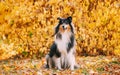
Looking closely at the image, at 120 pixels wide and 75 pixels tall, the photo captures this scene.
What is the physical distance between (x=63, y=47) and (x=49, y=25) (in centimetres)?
524

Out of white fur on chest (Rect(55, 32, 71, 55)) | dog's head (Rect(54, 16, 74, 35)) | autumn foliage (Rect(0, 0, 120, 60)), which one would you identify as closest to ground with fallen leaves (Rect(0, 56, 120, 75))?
white fur on chest (Rect(55, 32, 71, 55))

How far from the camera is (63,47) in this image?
1181cm

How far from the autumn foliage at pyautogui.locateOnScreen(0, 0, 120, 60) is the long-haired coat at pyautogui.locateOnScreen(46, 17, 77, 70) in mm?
4790

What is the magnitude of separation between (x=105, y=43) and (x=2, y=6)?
14.1ft

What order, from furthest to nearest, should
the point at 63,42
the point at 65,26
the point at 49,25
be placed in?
the point at 49,25, the point at 63,42, the point at 65,26

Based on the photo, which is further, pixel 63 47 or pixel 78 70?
pixel 78 70

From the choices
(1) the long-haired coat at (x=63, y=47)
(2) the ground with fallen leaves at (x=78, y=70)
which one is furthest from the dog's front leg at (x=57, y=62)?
(2) the ground with fallen leaves at (x=78, y=70)

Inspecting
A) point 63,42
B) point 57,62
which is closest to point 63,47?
point 63,42

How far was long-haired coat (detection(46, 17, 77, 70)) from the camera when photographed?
453 inches

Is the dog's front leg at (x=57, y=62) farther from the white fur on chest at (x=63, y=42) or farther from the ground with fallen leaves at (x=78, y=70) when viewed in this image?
the white fur on chest at (x=63, y=42)

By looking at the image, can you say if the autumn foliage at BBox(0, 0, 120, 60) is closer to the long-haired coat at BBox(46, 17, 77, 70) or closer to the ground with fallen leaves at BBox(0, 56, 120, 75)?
the ground with fallen leaves at BBox(0, 56, 120, 75)

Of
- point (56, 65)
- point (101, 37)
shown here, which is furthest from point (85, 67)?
point (101, 37)

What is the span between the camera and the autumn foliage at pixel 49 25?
54.9 ft

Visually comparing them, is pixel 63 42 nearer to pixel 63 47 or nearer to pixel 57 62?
pixel 63 47
